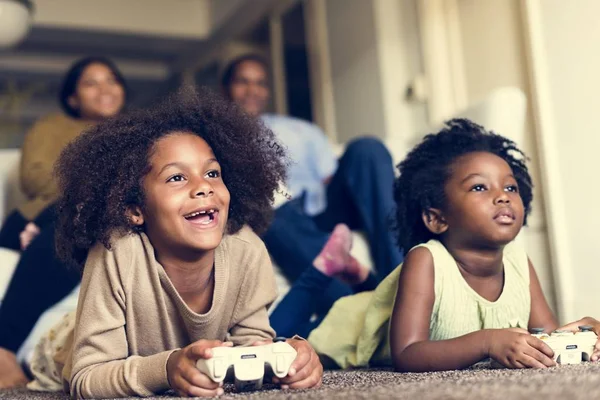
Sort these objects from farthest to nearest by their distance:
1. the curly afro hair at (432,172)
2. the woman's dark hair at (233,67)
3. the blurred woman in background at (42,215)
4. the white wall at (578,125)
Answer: the woman's dark hair at (233,67) → the white wall at (578,125) → the blurred woman in background at (42,215) → the curly afro hair at (432,172)

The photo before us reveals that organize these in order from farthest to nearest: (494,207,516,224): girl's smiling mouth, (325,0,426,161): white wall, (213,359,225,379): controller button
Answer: (325,0,426,161): white wall
(494,207,516,224): girl's smiling mouth
(213,359,225,379): controller button

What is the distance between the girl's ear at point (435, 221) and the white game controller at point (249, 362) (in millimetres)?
468

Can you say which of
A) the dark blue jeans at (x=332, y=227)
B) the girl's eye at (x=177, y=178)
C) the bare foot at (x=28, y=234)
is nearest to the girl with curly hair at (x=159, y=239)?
the girl's eye at (x=177, y=178)

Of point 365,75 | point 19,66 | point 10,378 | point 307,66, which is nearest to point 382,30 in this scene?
point 365,75

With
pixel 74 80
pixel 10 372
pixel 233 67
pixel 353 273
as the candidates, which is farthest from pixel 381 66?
pixel 10 372

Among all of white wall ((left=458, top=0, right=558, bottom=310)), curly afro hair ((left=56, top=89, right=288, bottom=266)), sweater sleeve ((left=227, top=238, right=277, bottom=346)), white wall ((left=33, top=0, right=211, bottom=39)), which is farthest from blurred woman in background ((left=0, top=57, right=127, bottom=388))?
white wall ((left=33, top=0, right=211, bottom=39))

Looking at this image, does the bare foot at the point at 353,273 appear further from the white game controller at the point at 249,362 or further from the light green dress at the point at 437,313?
the white game controller at the point at 249,362

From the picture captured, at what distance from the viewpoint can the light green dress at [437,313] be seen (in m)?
1.25

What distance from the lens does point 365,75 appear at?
267cm

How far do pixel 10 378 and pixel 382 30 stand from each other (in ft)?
5.48

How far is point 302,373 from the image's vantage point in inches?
37.9

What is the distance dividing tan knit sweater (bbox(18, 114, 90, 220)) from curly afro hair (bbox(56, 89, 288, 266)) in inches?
26.7

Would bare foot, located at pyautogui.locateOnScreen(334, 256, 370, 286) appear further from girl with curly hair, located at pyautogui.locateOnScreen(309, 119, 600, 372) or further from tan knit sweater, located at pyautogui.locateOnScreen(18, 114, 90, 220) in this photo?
tan knit sweater, located at pyautogui.locateOnScreen(18, 114, 90, 220)

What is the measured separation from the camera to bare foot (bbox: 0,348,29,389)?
55.6 inches
